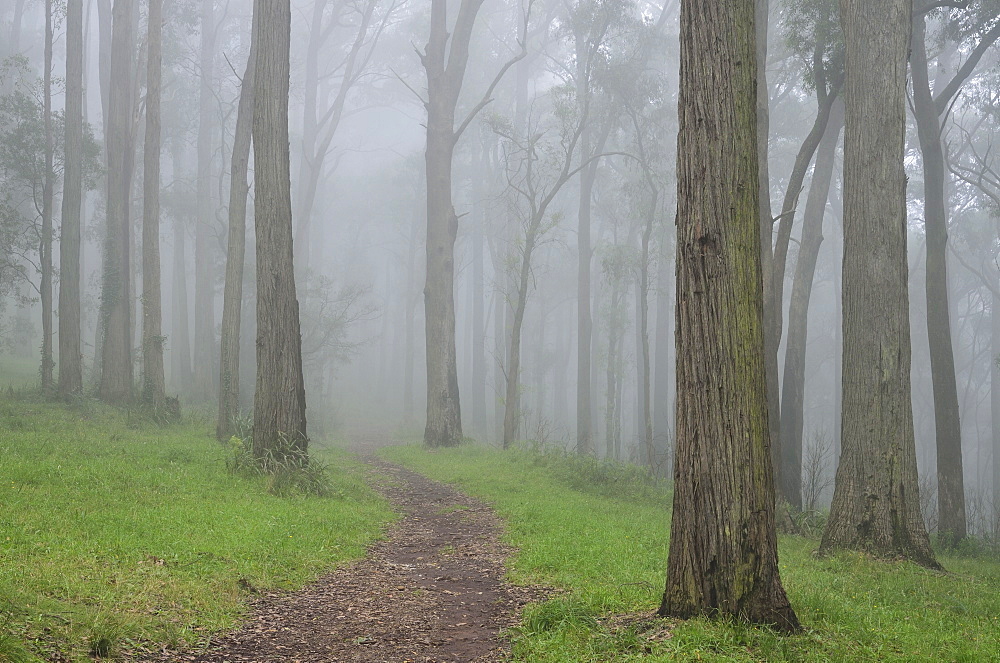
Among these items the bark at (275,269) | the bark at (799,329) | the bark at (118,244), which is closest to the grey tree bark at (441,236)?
the bark at (118,244)

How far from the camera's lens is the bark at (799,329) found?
40.6 feet

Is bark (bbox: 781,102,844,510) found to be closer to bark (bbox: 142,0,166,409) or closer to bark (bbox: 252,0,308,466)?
bark (bbox: 252,0,308,466)

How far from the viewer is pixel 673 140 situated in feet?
100

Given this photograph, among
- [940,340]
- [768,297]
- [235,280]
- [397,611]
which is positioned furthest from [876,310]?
[235,280]

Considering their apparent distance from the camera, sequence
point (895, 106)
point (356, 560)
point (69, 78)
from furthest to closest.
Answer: point (69, 78)
point (895, 106)
point (356, 560)

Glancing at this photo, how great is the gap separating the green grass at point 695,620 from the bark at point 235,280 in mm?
5429

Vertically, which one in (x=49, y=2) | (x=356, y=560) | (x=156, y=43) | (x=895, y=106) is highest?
(x=49, y=2)

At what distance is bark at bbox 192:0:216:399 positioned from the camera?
23.8 metres

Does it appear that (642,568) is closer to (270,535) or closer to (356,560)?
(356,560)

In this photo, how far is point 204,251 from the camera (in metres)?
28.8

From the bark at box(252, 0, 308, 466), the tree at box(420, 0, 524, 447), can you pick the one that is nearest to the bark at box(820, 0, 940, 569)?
the bark at box(252, 0, 308, 466)

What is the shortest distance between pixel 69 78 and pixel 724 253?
1660 centimetres

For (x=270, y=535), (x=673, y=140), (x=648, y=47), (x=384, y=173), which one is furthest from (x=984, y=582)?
(x=384, y=173)

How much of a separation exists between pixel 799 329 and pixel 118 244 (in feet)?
51.0
